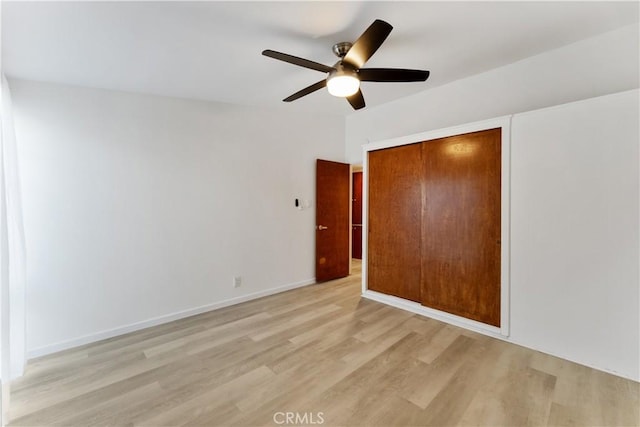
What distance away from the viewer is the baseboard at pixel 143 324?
2469mm

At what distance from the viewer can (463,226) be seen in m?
2.89

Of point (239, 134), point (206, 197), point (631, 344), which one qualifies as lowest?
point (631, 344)

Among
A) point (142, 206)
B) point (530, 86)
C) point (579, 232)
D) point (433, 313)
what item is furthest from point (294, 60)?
point (433, 313)

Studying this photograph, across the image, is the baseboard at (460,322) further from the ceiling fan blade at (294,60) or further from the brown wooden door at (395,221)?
the ceiling fan blade at (294,60)

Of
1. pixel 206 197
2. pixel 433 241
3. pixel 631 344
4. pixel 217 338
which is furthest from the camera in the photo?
pixel 206 197

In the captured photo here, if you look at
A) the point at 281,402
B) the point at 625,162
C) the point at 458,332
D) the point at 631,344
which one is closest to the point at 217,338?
the point at 281,402

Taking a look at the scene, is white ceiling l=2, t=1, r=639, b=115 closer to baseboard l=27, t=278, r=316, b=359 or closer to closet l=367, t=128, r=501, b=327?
closet l=367, t=128, r=501, b=327

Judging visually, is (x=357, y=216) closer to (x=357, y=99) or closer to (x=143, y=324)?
(x=357, y=99)

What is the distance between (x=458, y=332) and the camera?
9.14 ft

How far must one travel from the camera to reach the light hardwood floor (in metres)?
1.72

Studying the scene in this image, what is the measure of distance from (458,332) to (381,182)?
194 cm

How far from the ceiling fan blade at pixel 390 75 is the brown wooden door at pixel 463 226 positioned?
3.42ft

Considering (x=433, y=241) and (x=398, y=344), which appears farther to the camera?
(x=433, y=241)

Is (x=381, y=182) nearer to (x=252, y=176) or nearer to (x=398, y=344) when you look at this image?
(x=252, y=176)
